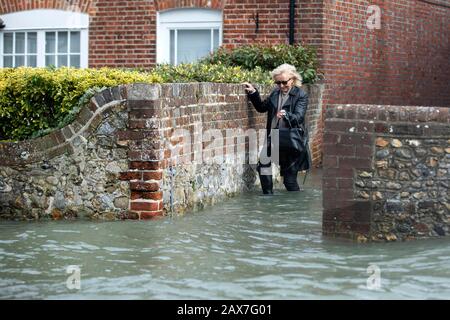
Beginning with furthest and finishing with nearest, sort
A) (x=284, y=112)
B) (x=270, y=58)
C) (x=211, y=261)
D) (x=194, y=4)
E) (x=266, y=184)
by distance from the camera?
1. (x=194, y=4)
2. (x=270, y=58)
3. (x=266, y=184)
4. (x=284, y=112)
5. (x=211, y=261)

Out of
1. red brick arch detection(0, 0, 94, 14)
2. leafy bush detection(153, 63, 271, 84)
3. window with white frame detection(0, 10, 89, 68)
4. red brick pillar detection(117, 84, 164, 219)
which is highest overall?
red brick arch detection(0, 0, 94, 14)

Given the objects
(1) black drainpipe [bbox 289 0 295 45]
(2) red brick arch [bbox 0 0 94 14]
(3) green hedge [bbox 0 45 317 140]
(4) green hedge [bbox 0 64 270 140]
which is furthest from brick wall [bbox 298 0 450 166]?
(4) green hedge [bbox 0 64 270 140]

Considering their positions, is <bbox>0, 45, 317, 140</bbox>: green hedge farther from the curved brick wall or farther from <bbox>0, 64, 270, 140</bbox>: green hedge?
the curved brick wall

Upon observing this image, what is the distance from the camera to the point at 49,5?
1955cm

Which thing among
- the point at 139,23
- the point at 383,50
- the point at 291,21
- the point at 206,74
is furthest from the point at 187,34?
the point at 206,74

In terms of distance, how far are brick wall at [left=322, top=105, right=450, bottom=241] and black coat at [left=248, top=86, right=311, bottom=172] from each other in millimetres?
3482

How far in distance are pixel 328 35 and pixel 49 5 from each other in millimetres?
5598

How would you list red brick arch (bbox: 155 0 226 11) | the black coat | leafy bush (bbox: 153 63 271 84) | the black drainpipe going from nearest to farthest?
leafy bush (bbox: 153 63 271 84), the black coat, the black drainpipe, red brick arch (bbox: 155 0 226 11)

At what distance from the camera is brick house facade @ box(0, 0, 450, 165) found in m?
17.9

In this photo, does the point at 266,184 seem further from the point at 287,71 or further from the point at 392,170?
the point at 392,170

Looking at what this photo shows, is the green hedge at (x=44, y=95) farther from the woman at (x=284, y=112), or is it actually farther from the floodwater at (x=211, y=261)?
the woman at (x=284, y=112)

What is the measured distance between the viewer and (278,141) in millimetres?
13562

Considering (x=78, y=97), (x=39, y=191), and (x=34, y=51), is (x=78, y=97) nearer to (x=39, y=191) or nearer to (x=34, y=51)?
(x=39, y=191)
